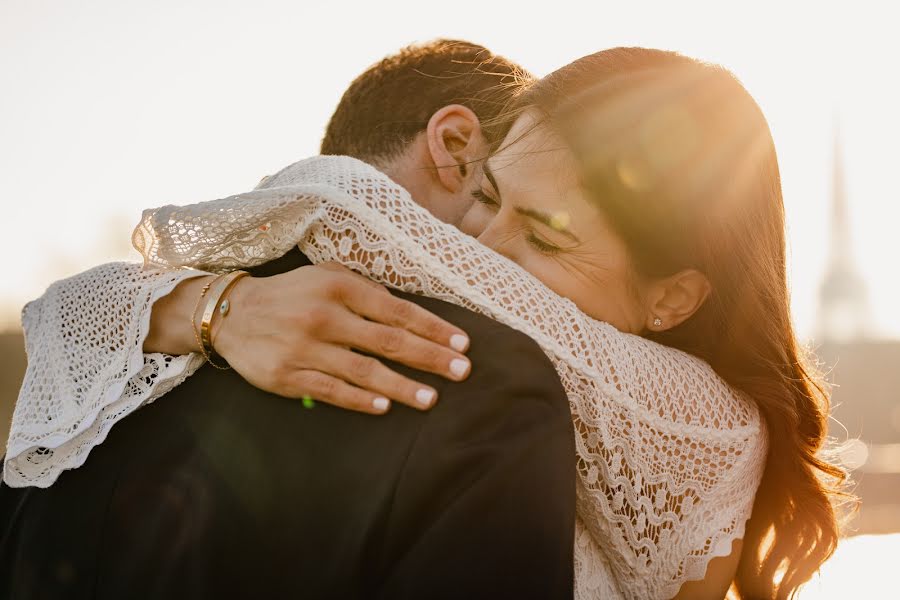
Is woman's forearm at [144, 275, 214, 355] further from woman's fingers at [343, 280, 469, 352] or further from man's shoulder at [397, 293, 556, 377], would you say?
man's shoulder at [397, 293, 556, 377]

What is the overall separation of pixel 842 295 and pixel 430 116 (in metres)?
52.4

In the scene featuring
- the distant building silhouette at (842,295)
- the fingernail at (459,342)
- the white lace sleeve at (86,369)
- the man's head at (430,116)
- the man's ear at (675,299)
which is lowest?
the distant building silhouette at (842,295)

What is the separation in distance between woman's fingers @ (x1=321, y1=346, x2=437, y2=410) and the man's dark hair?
60.5 inches

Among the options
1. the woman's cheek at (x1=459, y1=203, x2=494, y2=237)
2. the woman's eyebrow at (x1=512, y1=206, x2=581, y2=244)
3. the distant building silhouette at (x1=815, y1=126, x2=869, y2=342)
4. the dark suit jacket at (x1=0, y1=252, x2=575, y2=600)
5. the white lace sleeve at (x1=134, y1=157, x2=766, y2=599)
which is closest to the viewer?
the dark suit jacket at (x1=0, y1=252, x2=575, y2=600)

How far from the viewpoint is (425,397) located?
141cm

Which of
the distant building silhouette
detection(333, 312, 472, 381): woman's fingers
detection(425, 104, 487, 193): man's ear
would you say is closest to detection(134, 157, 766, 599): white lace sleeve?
detection(333, 312, 472, 381): woman's fingers

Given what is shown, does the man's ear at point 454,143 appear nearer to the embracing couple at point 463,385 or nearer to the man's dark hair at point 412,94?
the man's dark hair at point 412,94

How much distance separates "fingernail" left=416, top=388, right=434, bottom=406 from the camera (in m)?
1.41

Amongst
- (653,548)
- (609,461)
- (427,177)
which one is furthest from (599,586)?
(427,177)

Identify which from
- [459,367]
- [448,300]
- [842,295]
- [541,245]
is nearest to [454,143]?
[541,245]

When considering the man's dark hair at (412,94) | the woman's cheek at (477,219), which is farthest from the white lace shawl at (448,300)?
the man's dark hair at (412,94)

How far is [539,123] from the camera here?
2311mm

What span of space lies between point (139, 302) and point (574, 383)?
97 centimetres

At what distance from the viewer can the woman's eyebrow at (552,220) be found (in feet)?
7.11
